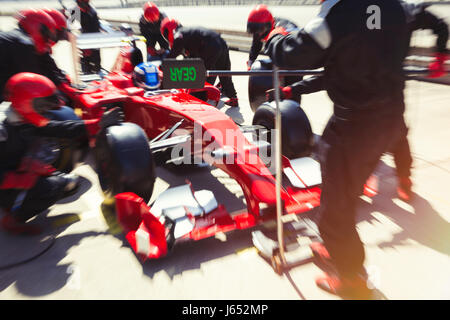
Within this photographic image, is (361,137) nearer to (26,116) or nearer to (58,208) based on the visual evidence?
(26,116)

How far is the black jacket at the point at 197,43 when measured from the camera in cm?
615

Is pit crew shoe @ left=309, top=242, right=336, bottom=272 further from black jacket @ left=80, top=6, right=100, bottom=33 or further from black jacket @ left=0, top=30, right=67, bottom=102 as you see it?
black jacket @ left=80, top=6, right=100, bottom=33

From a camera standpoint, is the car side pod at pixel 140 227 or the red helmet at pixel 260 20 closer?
the car side pod at pixel 140 227

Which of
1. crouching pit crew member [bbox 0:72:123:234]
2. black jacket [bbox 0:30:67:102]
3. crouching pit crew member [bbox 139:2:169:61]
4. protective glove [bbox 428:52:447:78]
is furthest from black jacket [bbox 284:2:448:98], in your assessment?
crouching pit crew member [bbox 139:2:169:61]

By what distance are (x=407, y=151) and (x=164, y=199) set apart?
2.32m

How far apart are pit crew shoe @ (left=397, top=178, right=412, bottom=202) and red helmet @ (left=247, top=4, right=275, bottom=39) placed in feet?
10.9

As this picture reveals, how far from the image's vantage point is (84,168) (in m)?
4.53

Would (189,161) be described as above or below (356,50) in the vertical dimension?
below

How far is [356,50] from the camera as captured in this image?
6.07 ft

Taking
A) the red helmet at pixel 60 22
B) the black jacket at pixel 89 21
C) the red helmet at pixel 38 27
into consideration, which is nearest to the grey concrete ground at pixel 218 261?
the red helmet at pixel 38 27

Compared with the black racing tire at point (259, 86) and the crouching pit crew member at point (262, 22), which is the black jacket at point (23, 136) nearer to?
the black racing tire at point (259, 86)

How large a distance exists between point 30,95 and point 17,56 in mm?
1562

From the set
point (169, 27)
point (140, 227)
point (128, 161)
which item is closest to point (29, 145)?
point (128, 161)

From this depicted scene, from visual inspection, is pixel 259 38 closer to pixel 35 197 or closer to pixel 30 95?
pixel 30 95
